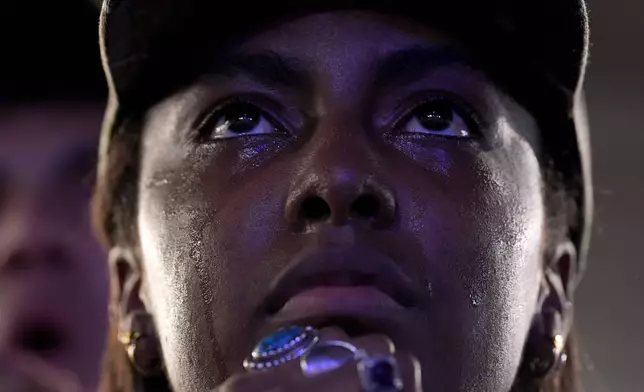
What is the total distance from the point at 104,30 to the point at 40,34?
481mm

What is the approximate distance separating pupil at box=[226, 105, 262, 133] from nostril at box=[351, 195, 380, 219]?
0.18 meters

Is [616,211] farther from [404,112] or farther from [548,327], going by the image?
[404,112]

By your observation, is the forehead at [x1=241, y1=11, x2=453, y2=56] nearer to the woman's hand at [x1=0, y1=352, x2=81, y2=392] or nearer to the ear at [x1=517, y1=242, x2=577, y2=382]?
the ear at [x1=517, y1=242, x2=577, y2=382]

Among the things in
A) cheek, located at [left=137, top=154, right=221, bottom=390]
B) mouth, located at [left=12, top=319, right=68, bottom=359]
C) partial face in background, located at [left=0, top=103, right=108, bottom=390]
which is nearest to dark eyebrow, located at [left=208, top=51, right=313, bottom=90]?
cheek, located at [left=137, top=154, right=221, bottom=390]

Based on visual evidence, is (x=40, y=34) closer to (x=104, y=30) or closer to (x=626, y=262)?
(x=104, y=30)

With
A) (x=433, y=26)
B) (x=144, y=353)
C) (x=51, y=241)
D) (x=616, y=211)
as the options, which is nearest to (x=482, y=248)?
(x=433, y=26)

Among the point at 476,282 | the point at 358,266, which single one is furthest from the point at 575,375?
the point at 358,266

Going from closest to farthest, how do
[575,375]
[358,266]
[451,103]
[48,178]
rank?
[358,266] → [451,103] → [575,375] → [48,178]

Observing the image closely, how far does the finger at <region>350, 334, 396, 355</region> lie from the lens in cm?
64

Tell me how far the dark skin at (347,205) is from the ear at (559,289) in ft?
0.07

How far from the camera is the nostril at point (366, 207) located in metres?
0.76

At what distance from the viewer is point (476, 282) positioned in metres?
0.80

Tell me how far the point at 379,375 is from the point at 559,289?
472 millimetres

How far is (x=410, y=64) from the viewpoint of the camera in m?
0.86
